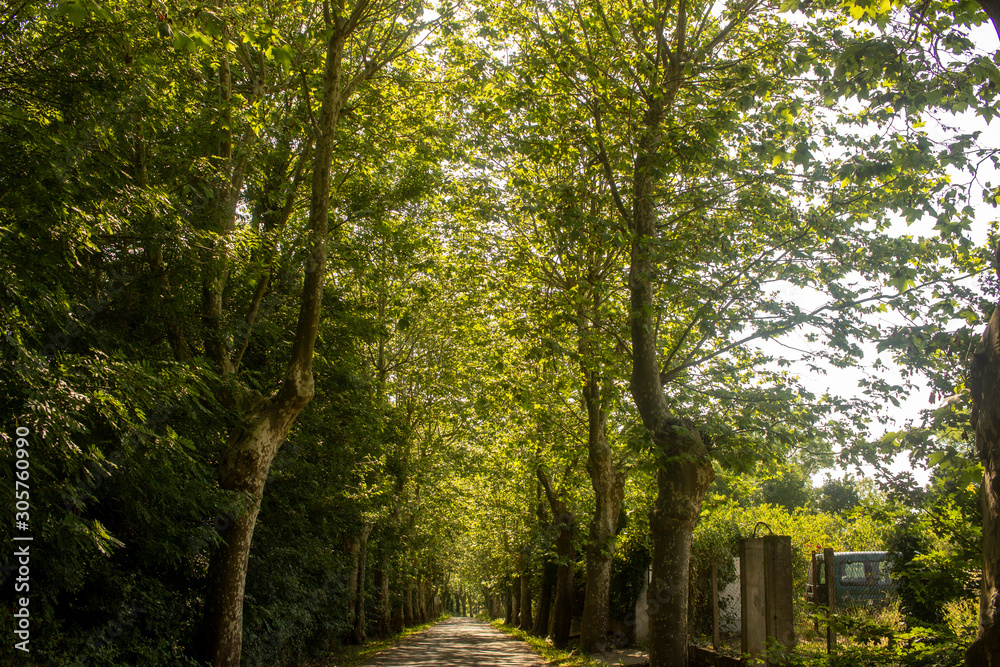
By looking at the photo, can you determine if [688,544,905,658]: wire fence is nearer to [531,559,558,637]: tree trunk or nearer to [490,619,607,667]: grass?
[490,619,607,667]: grass

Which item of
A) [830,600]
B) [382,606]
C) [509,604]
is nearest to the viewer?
[830,600]

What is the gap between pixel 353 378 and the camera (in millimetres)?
13680

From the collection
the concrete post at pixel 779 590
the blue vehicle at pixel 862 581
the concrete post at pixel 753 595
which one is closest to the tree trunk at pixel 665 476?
the concrete post at pixel 753 595

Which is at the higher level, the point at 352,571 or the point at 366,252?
the point at 366,252

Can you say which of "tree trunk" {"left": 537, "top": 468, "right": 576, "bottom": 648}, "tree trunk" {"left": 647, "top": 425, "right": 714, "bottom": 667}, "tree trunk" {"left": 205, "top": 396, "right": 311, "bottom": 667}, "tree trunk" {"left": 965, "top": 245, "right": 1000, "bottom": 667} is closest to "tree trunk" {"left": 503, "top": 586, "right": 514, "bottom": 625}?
"tree trunk" {"left": 537, "top": 468, "right": 576, "bottom": 648}

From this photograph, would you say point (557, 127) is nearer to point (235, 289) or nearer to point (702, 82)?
point (702, 82)

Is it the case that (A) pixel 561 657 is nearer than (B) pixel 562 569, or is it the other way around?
(A) pixel 561 657

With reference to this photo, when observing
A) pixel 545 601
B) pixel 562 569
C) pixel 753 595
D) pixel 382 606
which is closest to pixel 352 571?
pixel 382 606

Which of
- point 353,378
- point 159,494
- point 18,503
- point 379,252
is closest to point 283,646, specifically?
point 353,378

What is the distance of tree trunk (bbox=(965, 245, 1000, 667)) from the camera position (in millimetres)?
3992

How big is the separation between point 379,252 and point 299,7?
4313 mm

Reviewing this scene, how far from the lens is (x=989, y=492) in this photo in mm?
4121

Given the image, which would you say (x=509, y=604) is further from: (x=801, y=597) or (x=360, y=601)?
(x=801, y=597)

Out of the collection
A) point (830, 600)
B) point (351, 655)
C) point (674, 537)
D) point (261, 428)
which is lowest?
point (351, 655)
